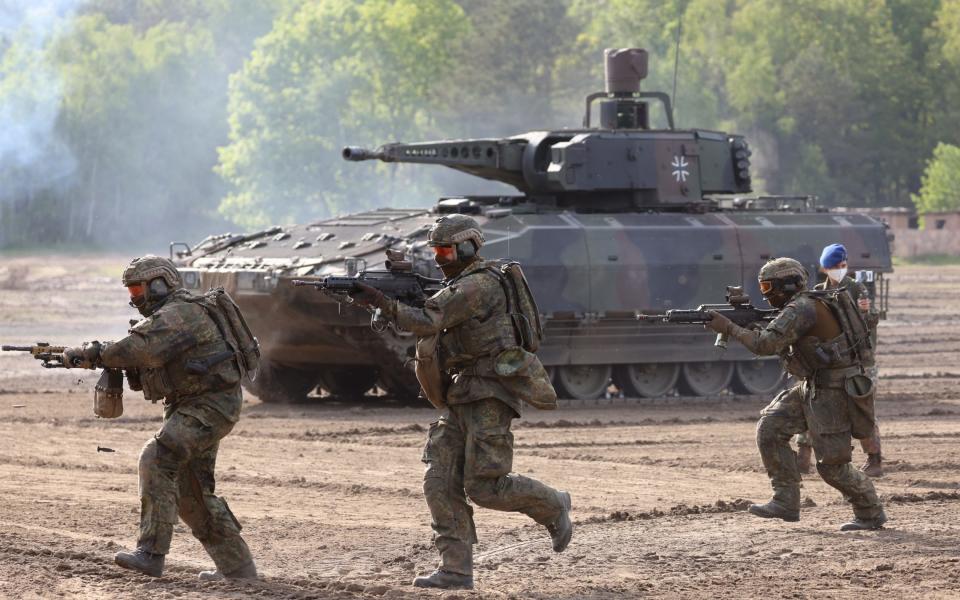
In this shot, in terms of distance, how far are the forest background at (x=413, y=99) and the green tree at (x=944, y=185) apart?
7 cm

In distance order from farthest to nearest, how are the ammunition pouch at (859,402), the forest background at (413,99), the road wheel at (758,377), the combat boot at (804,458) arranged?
the forest background at (413,99)
the road wheel at (758,377)
the combat boot at (804,458)
the ammunition pouch at (859,402)

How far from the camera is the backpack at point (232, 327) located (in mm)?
9125

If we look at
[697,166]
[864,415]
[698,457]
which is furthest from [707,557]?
[697,166]

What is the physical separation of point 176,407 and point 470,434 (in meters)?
1.45

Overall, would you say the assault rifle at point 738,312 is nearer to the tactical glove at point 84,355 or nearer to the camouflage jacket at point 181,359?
the camouflage jacket at point 181,359

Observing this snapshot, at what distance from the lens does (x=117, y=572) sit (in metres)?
9.39

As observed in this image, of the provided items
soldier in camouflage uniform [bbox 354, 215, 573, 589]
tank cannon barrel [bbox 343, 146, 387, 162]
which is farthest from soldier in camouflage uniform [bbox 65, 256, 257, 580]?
tank cannon barrel [bbox 343, 146, 387, 162]

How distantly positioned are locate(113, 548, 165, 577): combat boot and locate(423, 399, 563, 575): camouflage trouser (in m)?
1.35

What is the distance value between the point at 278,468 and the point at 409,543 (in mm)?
3724

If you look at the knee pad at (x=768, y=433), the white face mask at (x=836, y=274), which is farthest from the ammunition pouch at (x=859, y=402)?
the white face mask at (x=836, y=274)

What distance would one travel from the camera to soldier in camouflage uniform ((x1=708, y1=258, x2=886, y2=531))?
10.7 meters

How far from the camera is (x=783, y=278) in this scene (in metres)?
10.9

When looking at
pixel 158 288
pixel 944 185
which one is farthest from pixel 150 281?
pixel 944 185

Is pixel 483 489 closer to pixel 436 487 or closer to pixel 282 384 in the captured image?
pixel 436 487
